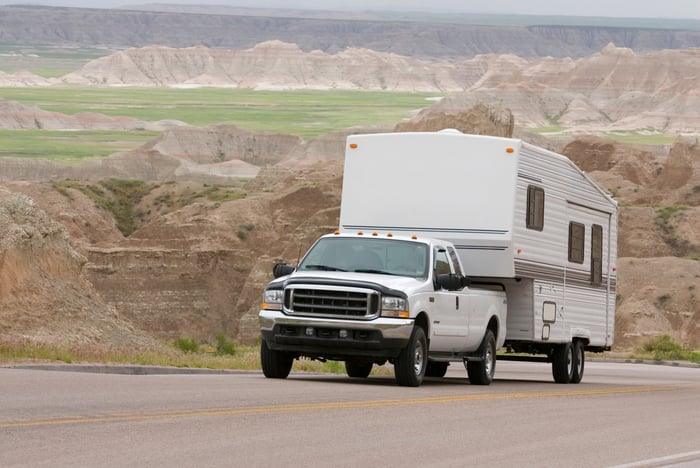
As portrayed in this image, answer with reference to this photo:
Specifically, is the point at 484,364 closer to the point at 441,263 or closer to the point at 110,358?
the point at 441,263

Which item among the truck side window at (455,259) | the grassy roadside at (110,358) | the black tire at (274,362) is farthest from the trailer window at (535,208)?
the grassy roadside at (110,358)

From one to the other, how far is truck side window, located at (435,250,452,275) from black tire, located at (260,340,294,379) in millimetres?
2455

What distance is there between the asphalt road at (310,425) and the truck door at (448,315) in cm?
118

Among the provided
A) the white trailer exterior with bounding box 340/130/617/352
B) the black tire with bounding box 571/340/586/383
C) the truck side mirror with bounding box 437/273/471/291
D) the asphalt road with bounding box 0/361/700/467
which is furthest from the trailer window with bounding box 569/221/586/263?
the asphalt road with bounding box 0/361/700/467

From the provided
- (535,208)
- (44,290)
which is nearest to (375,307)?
(535,208)

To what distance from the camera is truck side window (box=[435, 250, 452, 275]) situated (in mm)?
20578

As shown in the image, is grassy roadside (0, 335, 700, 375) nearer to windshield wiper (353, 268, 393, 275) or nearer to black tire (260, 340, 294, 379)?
black tire (260, 340, 294, 379)

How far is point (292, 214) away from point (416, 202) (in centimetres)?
7595

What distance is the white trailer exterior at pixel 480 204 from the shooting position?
21797 mm

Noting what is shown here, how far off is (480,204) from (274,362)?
13.3ft

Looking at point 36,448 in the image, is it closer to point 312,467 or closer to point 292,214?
point 312,467

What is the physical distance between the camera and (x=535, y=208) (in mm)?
22688

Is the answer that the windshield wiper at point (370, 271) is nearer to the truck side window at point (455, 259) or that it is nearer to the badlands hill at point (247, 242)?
the truck side window at point (455, 259)

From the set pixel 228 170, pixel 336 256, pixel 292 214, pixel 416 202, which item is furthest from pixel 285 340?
pixel 228 170
